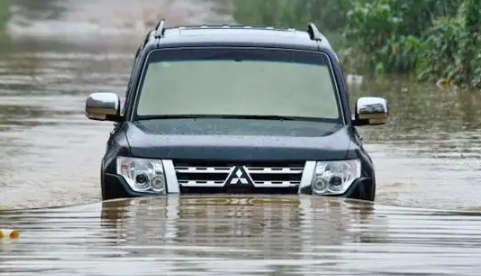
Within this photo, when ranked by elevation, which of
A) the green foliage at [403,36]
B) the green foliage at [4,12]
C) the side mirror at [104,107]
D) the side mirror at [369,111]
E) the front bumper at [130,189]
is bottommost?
the green foliage at [4,12]

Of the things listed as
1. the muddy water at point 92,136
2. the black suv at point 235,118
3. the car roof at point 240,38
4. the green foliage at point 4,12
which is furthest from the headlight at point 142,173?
the green foliage at point 4,12

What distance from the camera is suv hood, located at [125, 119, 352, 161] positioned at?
32.4 ft

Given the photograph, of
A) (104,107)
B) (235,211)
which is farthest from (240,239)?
(104,107)

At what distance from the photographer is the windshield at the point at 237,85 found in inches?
431

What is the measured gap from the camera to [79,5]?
65.5 meters

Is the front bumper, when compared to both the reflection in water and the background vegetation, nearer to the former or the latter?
the reflection in water

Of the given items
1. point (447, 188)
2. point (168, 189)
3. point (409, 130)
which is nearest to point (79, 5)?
point (409, 130)

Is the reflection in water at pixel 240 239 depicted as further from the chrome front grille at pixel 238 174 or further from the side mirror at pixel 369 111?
the side mirror at pixel 369 111

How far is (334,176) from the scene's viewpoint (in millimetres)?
9969

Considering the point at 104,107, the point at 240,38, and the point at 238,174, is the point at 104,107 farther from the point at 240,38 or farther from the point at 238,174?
the point at 238,174

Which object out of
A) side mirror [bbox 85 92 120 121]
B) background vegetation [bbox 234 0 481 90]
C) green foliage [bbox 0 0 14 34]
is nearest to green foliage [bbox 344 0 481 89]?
background vegetation [bbox 234 0 481 90]

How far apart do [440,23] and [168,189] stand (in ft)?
70.4

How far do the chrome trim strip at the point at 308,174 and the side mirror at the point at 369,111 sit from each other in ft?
3.84

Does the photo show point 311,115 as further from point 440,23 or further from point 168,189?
point 440,23
